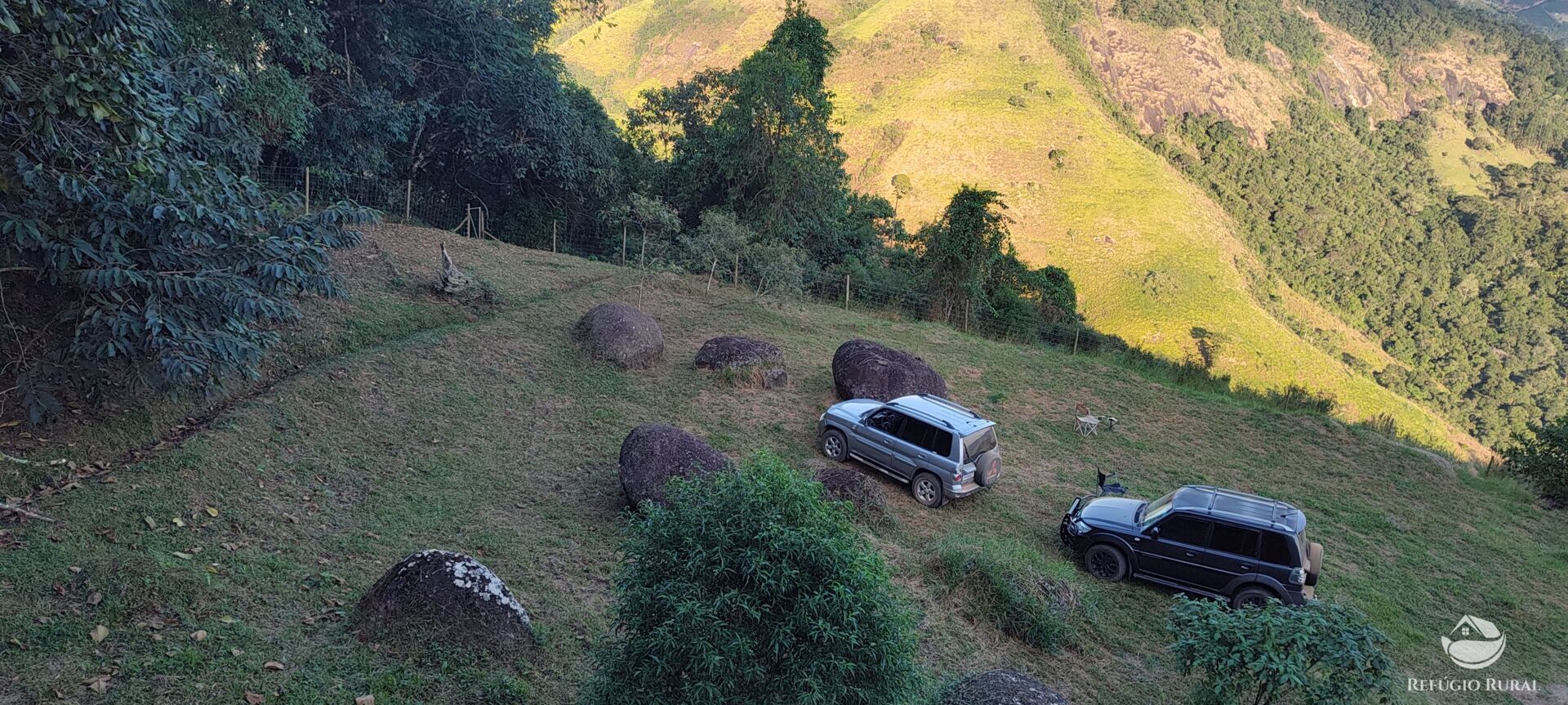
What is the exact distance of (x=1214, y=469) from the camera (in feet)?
50.6

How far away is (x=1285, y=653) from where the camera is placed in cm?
656

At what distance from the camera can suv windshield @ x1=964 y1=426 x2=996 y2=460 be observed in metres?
12.2

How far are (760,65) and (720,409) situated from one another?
54.5 feet

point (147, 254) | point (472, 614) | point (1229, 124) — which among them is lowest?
point (472, 614)

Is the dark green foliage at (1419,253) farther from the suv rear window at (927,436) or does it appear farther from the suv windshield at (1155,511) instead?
the suv rear window at (927,436)

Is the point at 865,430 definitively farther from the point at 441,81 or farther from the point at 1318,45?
the point at 1318,45

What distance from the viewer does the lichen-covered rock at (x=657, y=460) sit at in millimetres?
9820

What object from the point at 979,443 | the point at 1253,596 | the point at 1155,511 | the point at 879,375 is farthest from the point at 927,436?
the point at 1253,596

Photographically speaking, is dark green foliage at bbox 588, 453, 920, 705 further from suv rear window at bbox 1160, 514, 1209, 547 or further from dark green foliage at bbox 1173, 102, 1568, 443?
dark green foliage at bbox 1173, 102, 1568, 443

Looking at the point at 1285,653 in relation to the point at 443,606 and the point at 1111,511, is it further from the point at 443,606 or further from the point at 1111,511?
the point at 443,606

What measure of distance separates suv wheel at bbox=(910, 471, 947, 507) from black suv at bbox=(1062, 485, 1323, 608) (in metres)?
1.93

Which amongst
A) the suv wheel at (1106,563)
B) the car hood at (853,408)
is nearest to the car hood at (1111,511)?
the suv wheel at (1106,563)

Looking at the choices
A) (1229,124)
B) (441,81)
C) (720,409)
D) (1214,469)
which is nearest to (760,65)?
(441,81)

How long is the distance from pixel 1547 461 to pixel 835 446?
16.2 metres
